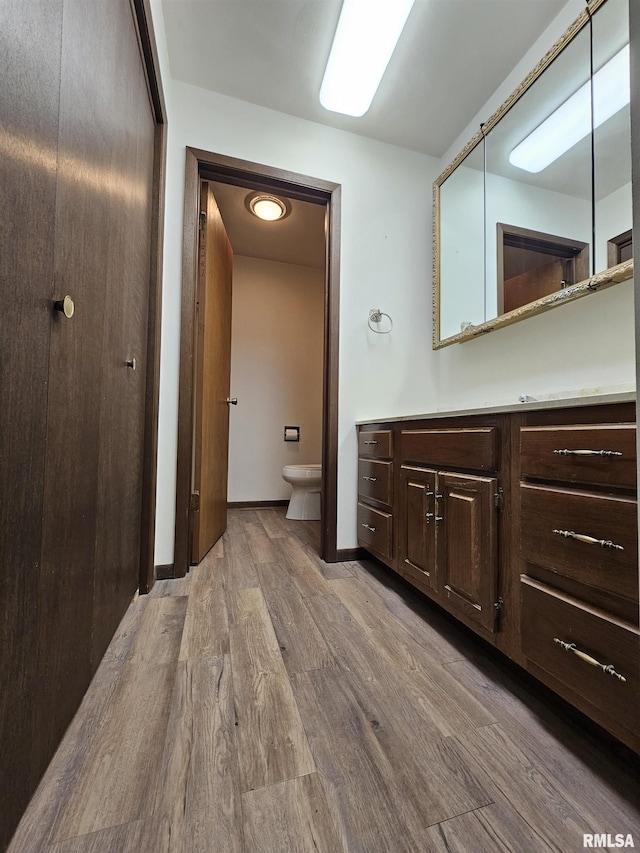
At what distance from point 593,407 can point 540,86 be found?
155 cm

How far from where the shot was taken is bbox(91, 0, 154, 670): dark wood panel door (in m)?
1.01

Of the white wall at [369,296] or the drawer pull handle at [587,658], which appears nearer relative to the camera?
the drawer pull handle at [587,658]

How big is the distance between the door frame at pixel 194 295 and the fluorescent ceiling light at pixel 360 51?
14.2 inches

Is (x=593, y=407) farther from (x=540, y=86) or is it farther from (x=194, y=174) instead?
(x=194, y=174)

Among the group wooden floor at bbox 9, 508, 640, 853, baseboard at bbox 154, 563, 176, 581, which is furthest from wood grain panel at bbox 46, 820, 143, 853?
baseboard at bbox 154, 563, 176, 581

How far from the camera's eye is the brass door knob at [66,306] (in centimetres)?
69

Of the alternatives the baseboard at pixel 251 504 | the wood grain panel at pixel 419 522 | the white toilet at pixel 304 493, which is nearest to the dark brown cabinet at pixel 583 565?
the wood grain panel at pixel 419 522

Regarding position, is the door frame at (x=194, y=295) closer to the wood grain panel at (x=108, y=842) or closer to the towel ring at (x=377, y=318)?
the towel ring at (x=377, y=318)

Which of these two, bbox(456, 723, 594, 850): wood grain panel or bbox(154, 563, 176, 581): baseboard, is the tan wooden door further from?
bbox(456, 723, 594, 850): wood grain panel

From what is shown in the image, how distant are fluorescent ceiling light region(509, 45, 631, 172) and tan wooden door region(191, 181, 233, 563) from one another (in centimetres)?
155

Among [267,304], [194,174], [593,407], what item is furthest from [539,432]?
[267,304]

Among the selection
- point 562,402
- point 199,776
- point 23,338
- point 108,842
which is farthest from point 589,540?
point 23,338

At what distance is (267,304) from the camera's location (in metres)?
3.42

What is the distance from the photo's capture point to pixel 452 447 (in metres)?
1.21
